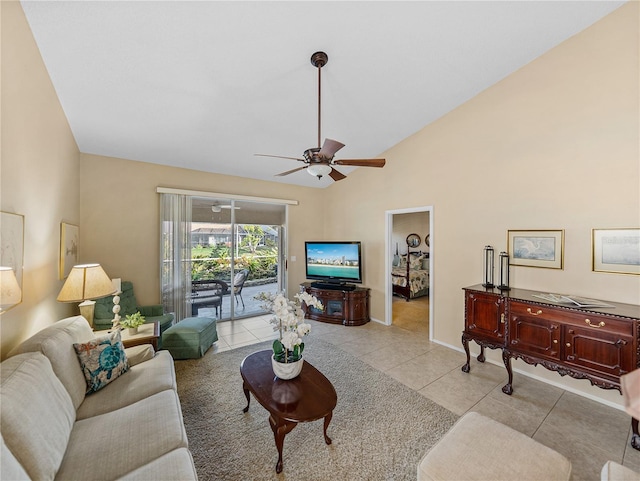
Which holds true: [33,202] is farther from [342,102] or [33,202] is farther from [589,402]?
[589,402]

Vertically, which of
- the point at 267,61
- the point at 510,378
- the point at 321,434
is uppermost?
the point at 267,61

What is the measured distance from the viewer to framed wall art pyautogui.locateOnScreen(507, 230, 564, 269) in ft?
9.29

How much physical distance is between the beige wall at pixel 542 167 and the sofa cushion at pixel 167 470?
3.54 m

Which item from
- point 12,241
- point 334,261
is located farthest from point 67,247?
point 334,261

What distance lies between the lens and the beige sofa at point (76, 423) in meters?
1.16

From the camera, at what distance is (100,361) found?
77.4 inches

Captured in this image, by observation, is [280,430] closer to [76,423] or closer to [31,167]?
[76,423]

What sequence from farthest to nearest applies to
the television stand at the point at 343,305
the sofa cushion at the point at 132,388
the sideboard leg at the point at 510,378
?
the television stand at the point at 343,305 → the sideboard leg at the point at 510,378 → the sofa cushion at the point at 132,388

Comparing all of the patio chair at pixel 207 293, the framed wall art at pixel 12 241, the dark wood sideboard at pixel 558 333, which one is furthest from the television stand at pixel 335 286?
the framed wall art at pixel 12 241

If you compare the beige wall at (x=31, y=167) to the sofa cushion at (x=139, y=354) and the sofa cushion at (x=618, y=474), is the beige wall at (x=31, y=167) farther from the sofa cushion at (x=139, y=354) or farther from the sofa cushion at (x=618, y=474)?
the sofa cushion at (x=618, y=474)

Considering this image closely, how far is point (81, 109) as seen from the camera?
2871 mm

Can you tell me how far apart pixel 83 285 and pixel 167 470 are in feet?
6.38

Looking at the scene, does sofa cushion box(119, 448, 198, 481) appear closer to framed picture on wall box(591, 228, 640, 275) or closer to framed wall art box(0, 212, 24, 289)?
framed wall art box(0, 212, 24, 289)

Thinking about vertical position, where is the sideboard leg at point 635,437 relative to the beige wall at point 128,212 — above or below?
below
